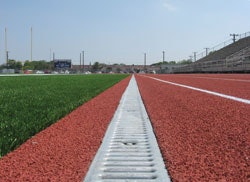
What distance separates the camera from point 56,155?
3570mm

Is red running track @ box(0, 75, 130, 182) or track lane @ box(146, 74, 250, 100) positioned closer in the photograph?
red running track @ box(0, 75, 130, 182)

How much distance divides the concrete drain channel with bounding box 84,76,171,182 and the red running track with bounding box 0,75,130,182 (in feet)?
0.35

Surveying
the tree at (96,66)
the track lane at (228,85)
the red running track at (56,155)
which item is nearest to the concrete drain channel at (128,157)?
the red running track at (56,155)

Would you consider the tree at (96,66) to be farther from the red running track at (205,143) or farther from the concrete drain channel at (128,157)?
the concrete drain channel at (128,157)

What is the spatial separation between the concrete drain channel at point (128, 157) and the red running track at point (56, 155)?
0.11 meters

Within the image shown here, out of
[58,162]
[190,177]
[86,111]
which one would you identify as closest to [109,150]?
[58,162]

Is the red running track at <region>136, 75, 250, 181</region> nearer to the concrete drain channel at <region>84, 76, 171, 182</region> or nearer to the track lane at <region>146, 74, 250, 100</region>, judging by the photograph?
the concrete drain channel at <region>84, 76, 171, 182</region>

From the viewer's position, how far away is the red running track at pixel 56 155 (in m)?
2.88

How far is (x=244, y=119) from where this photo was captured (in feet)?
17.7

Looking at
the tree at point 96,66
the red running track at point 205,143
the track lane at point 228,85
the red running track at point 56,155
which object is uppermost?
the tree at point 96,66

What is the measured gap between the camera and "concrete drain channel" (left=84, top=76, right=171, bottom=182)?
9.30 feet

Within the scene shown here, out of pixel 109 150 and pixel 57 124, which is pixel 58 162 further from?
pixel 57 124

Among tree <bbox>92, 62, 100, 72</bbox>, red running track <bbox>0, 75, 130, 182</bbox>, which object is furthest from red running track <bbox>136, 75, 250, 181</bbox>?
tree <bbox>92, 62, 100, 72</bbox>

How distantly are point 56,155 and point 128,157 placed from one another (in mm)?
725
